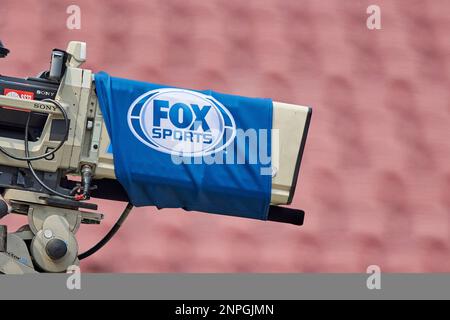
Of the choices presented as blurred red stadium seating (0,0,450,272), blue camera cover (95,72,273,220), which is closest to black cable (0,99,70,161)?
blue camera cover (95,72,273,220)

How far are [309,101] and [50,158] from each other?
2.89 m

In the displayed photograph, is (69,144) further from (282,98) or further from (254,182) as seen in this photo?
(282,98)

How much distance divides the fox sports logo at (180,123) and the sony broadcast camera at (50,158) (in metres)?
0.15

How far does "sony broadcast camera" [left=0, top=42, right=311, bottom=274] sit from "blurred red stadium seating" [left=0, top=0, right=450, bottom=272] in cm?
202

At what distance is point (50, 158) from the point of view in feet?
11.6

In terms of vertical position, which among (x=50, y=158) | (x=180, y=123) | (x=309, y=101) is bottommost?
(x=50, y=158)

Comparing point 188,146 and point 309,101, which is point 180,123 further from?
point 309,101

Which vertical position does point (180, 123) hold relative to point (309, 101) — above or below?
below

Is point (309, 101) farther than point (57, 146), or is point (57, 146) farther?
point (309, 101)

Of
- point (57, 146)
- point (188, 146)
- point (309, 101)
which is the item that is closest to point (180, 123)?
point (188, 146)

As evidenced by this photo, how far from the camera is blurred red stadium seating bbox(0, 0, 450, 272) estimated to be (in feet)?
18.8

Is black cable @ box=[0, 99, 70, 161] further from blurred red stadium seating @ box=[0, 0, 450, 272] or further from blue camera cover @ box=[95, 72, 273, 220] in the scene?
blurred red stadium seating @ box=[0, 0, 450, 272]

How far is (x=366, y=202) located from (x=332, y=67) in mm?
910

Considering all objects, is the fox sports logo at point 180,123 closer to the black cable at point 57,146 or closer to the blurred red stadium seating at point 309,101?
the black cable at point 57,146
